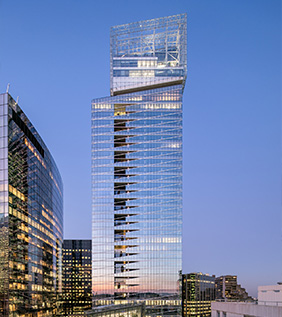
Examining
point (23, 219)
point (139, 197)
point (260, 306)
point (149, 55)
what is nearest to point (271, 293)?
point (260, 306)

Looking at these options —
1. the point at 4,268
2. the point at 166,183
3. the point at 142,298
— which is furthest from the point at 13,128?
the point at 142,298

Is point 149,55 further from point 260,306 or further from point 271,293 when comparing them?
A: point 260,306

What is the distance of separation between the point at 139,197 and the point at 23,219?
52.8m

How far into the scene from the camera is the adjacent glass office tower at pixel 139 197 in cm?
12419

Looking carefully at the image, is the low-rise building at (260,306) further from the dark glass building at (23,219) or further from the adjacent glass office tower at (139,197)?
the adjacent glass office tower at (139,197)

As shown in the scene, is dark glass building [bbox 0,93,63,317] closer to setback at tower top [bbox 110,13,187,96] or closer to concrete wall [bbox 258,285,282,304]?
setback at tower top [bbox 110,13,187,96]

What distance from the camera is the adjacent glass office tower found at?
407ft

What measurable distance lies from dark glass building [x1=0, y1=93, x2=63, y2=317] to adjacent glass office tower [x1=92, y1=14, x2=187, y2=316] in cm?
2147

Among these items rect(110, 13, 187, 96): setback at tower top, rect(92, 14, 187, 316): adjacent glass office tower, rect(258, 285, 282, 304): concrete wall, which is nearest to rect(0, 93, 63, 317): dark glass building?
rect(92, 14, 187, 316): adjacent glass office tower

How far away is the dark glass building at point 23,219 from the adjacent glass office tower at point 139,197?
21.5m

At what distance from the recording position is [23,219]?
8169cm

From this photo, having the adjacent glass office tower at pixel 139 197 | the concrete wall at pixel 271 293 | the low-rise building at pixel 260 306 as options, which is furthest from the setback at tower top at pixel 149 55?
the concrete wall at pixel 271 293

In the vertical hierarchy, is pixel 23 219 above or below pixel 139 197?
below

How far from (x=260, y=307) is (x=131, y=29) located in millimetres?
137871
